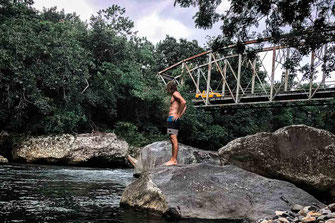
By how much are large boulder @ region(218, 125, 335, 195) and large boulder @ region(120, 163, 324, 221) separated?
114 centimetres

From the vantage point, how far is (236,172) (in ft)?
19.4

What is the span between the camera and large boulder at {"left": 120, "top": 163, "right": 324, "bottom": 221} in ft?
15.8

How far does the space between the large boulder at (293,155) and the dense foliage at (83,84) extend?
6.05 m

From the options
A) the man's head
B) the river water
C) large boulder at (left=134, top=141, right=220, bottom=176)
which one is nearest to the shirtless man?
the man's head

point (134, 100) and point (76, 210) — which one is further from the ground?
point (134, 100)

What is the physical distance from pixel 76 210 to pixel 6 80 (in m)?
10.7

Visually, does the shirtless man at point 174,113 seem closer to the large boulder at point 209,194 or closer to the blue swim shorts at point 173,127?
the blue swim shorts at point 173,127

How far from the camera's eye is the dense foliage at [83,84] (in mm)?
14281

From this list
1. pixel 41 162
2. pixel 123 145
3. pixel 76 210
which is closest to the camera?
pixel 76 210

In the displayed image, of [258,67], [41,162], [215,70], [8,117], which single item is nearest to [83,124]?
[8,117]

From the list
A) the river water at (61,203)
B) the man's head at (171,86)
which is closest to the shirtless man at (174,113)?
the man's head at (171,86)

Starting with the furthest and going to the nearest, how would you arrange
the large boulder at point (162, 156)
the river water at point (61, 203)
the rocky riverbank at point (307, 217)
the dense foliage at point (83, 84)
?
the dense foliage at point (83, 84) < the large boulder at point (162, 156) < the river water at point (61, 203) < the rocky riverbank at point (307, 217)

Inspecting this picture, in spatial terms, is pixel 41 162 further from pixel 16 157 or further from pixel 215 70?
pixel 215 70

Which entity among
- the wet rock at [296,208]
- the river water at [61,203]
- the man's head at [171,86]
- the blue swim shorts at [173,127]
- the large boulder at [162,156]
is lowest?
the river water at [61,203]
